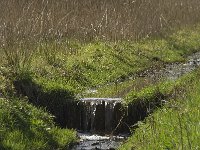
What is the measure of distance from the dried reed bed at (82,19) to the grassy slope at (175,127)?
5.29 metres

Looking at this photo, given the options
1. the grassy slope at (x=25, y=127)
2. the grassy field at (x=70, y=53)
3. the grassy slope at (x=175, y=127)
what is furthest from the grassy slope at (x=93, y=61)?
the grassy slope at (x=175, y=127)

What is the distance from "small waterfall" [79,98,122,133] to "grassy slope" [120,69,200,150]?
6.03 feet

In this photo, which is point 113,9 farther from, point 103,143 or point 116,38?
point 103,143

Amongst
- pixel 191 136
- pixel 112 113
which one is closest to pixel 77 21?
pixel 112 113

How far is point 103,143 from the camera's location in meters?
10.3

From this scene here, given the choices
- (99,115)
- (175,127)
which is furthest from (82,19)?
(175,127)

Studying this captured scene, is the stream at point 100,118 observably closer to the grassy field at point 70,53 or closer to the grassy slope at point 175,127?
the grassy field at point 70,53

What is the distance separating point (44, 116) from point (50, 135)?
926 mm

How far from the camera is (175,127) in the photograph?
307 inches

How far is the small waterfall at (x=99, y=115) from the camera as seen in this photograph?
1170 centimetres

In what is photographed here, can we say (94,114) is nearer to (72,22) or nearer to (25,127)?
(25,127)

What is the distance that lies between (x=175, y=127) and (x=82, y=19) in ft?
35.9

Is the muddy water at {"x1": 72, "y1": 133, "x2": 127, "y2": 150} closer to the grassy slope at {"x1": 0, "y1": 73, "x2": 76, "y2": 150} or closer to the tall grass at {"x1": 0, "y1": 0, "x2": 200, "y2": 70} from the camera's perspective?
the grassy slope at {"x1": 0, "y1": 73, "x2": 76, "y2": 150}

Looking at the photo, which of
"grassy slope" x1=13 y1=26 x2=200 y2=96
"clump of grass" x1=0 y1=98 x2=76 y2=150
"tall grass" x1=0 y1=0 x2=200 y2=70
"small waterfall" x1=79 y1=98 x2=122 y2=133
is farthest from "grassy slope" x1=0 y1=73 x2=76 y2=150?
"tall grass" x1=0 y1=0 x2=200 y2=70
